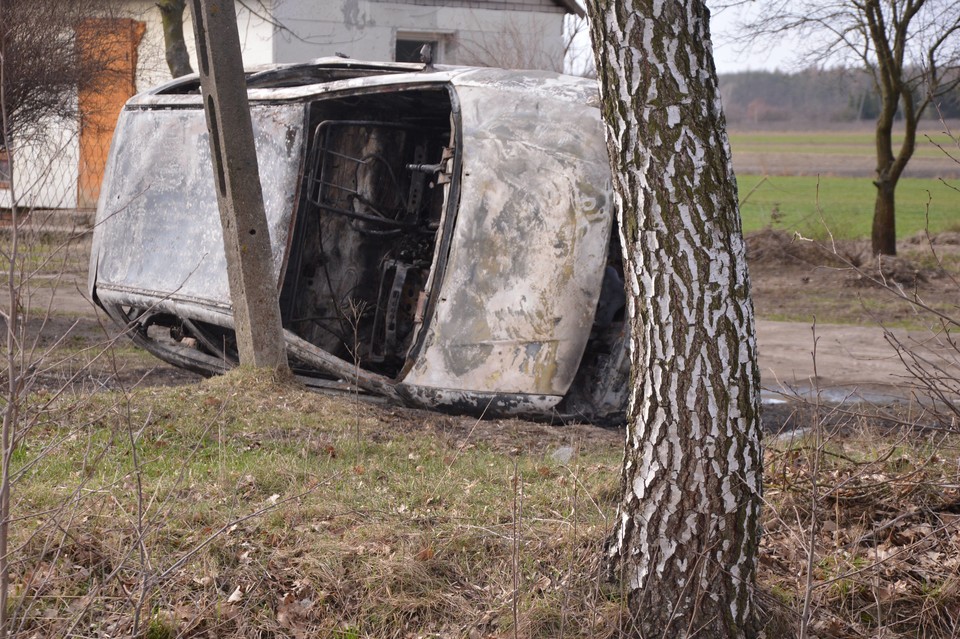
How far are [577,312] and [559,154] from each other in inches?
39.0

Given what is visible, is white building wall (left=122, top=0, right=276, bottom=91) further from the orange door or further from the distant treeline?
the distant treeline

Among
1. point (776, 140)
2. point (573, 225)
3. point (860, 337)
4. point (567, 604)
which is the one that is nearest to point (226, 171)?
point (573, 225)

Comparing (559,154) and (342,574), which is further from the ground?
(559,154)

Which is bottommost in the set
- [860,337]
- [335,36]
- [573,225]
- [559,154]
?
[860,337]

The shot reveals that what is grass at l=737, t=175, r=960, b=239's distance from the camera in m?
21.6

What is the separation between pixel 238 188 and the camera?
6.39m

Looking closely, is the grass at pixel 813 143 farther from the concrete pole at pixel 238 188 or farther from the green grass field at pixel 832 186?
the concrete pole at pixel 238 188

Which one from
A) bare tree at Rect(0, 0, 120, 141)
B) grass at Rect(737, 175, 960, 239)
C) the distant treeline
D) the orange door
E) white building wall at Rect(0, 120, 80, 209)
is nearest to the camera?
white building wall at Rect(0, 120, 80, 209)

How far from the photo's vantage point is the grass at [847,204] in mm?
21609

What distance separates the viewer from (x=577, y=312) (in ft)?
20.0

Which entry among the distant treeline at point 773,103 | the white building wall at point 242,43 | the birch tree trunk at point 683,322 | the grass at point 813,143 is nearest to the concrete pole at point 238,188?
the birch tree trunk at point 683,322

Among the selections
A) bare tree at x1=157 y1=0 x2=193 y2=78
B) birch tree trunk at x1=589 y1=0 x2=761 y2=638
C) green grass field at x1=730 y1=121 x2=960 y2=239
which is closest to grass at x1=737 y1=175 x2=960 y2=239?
green grass field at x1=730 y1=121 x2=960 y2=239

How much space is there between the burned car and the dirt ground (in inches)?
29.4

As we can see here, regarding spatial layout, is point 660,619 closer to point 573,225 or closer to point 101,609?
point 101,609
